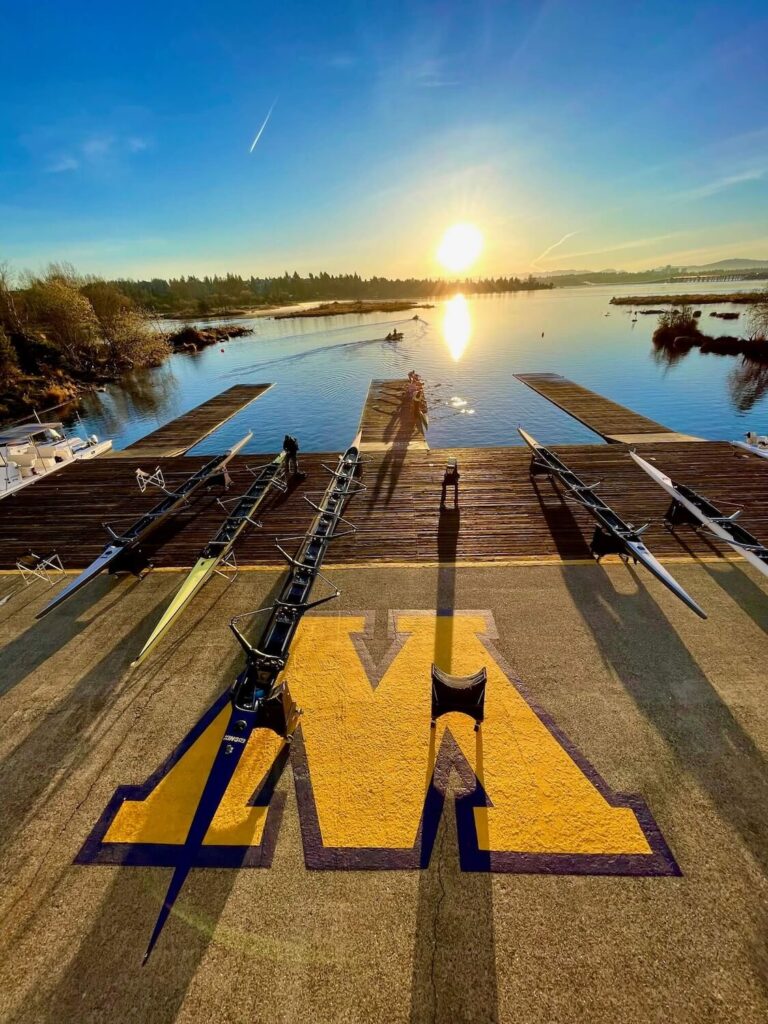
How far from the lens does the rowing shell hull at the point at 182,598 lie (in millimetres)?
9408

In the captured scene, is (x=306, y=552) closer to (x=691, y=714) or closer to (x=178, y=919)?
(x=178, y=919)

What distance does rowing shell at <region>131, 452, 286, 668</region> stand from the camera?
9648 mm

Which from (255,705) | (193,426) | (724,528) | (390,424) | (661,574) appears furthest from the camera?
(193,426)

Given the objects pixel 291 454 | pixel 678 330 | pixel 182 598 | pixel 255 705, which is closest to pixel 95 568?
pixel 182 598

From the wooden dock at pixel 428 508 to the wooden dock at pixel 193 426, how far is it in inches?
177

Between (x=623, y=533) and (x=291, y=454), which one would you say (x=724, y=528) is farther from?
(x=291, y=454)

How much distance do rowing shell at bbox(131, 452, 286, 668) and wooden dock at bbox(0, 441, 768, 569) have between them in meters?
1.29

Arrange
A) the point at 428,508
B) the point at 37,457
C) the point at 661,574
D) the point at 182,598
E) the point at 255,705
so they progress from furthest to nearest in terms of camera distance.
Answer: the point at 37,457 < the point at 428,508 < the point at 661,574 < the point at 182,598 < the point at 255,705

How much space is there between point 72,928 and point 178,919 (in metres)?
1.65

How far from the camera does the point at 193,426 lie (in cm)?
3575

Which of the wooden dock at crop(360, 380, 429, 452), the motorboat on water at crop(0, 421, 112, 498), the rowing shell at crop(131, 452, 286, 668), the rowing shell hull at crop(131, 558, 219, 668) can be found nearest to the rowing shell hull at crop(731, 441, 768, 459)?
the wooden dock at crop(360, 380, 429, 452)

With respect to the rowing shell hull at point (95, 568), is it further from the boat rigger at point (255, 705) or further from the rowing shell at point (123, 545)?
the boat rigger at point (255, 705)

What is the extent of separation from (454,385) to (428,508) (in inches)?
1438

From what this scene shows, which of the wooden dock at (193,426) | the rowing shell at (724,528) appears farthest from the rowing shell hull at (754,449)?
the wooden dock at (193,426)
